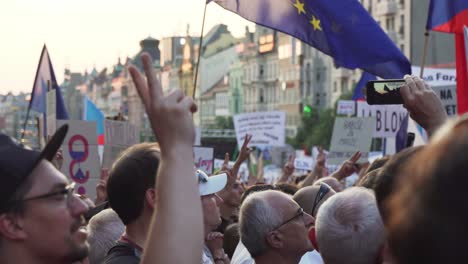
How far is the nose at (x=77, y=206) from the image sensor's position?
293 centimetres

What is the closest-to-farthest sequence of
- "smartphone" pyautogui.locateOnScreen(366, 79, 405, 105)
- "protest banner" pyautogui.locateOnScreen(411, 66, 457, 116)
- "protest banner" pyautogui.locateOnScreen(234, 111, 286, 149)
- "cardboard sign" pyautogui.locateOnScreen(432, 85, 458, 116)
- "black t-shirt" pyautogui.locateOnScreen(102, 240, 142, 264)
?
"black t-shirt" pyautogui.locateOnScreen(102, 240, 142, 264)
"smartphone" pyautogui.locateOnScreen(366, 79, 405, 105)
"cardboard sign" pyautogui.locateOnScreen(432, 85, 458, 116)
"protest banner" pyautogui.locateOnScreen(411, 66, 457, 116)
"protest banner" pyautogui.locateOnScreen(234, 111, 286, 149)

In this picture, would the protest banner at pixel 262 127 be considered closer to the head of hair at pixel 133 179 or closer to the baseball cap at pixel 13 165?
the head of hair at pixel 133 179

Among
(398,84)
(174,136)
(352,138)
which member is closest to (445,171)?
(174,136)

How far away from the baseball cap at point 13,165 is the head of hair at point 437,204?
52.9 inches

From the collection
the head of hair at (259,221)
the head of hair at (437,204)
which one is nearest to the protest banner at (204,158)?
the head of hair at (259,221)

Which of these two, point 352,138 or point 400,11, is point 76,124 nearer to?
point 352,138

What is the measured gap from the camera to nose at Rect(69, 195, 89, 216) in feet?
9.62

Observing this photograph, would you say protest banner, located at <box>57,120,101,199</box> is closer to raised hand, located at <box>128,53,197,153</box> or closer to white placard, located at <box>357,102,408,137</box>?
white placard, located at <box>357,102,408,137</box>

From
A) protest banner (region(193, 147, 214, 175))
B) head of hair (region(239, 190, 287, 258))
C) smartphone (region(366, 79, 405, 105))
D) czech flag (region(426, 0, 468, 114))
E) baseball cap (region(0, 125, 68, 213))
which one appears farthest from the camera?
protest banner (region(193, 147, 214, 175))

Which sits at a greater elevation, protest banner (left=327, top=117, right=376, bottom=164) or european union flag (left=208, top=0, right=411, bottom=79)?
european union flag (left=208, top=0, right=411, bottom=79)

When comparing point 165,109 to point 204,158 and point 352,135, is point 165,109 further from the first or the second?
point 352,135

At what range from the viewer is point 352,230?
3543 mm

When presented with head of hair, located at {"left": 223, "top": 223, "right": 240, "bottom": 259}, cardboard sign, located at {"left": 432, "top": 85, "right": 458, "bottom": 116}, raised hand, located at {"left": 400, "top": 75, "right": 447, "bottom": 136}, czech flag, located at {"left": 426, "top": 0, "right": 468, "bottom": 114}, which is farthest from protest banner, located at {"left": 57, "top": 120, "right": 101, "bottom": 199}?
raised hand, located at {"left": 400, "top": 75, "right": 447, "bottom": 136}

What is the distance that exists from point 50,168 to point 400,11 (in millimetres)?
81223
